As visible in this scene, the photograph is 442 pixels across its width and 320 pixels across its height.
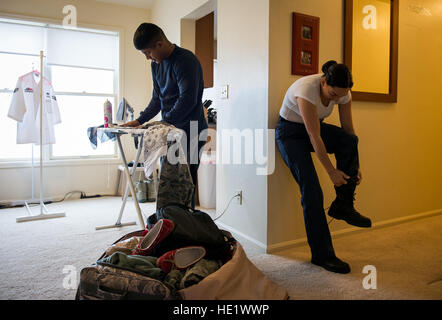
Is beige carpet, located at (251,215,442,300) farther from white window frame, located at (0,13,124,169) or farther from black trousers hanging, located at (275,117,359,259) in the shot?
white window frame, located at (0,13,124,169)

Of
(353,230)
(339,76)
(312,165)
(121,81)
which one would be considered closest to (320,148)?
(312,165)

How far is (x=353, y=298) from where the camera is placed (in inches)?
65.7

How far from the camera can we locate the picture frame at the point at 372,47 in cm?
263

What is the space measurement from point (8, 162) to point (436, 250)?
421cm

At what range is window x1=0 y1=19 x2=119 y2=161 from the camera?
389 centimetres

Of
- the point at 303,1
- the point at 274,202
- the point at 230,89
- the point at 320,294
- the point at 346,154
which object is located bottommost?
the point at 320,294

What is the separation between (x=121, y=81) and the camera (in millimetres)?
4410

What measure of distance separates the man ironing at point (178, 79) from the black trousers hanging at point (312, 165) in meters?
0.60

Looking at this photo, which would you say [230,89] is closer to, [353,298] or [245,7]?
[245,7]

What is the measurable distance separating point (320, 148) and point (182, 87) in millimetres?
965

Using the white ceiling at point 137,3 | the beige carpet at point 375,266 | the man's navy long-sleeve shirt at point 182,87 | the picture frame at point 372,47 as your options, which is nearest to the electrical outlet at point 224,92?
the man's navy long-sleeve shirt at point 182,87
